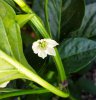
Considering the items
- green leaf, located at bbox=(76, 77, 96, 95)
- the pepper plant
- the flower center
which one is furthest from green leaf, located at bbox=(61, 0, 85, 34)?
green leaf, located at bbox=(76, 77, 96, 95)

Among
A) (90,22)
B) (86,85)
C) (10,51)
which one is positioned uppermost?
(10,51)

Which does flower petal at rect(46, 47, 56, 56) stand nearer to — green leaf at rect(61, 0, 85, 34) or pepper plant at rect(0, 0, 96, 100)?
pepper plant at rect(0, 0, 96, 100)

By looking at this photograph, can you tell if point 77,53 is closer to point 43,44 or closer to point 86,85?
point 43,44

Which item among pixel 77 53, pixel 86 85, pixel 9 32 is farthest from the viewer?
pixel 86 85

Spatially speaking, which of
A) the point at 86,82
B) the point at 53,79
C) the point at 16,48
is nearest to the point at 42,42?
the point at 16,48

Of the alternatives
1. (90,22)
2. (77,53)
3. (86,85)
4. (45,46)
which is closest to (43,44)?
(45,46)

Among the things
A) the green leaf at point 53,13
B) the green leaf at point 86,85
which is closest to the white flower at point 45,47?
the green leaf at point 53,13

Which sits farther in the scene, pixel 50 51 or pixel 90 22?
pixel 90 22

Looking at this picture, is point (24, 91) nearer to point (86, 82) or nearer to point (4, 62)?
point (4, 62)
